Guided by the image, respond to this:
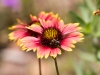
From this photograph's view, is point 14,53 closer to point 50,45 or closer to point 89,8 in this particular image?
point 89,8

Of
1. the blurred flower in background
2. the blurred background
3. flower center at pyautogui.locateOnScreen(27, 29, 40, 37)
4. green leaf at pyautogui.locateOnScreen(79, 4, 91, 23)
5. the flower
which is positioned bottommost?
the flower

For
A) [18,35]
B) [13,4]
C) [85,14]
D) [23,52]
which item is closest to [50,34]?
[18,35]

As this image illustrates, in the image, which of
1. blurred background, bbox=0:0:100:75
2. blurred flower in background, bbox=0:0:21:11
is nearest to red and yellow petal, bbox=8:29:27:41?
blurred background, bbox=0:0:100:75

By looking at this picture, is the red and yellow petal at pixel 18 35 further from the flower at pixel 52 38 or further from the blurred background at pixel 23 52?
the blurred background at pixel 23 52

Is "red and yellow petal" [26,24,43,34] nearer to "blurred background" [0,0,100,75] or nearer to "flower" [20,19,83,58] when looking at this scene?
"flower" [20,19,83,58]

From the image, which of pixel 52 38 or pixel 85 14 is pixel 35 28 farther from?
pixel 85 14

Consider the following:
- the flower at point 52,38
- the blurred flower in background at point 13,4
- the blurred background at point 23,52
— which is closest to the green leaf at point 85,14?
the flower at point 52,38

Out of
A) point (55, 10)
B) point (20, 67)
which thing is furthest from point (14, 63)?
point (55, 10)
